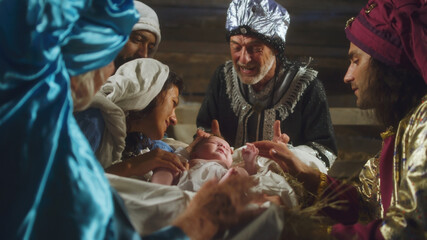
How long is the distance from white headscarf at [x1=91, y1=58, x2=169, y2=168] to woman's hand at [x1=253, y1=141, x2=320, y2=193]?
62cm

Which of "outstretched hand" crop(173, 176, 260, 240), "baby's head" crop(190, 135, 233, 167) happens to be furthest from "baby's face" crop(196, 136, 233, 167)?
"outstretched hand" crop(173, 176, 260, 240)

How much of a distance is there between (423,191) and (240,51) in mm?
1963

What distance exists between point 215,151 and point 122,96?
1.88 feet

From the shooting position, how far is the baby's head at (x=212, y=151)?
2.37 metres

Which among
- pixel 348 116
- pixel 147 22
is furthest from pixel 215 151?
pixel 348 116

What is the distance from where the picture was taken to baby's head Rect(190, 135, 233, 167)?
237 cm

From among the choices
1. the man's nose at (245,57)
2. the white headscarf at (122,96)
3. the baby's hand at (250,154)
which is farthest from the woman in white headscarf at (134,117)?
the man's nose at (245,57)

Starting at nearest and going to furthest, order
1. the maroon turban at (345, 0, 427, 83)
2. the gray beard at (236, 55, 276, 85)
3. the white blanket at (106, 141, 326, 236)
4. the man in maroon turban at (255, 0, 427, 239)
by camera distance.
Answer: the white blanket at (106, 141, 326, 236) < the man in maroon turban at (255, 0, 427, 239) < the maroon turban at (345, 0, 427, 83) < the gray beard at (236, 55, 276, 85)

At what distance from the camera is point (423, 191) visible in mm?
1511

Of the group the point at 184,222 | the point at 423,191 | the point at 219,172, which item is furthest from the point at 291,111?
the point at 184,222

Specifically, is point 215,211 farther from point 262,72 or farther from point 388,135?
point 262,72

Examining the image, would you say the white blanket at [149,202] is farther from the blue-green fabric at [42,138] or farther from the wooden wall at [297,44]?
the wooden wall at [297,44]

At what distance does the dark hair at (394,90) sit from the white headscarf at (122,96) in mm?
996

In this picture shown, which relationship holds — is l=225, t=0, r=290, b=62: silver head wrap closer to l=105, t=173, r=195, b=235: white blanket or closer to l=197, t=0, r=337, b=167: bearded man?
l=197, t=0, r=337, b=167: bearded man
